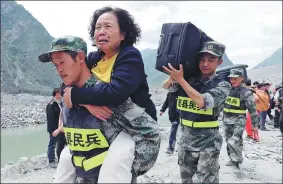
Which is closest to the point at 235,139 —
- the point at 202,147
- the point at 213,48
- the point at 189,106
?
the point at 202,147

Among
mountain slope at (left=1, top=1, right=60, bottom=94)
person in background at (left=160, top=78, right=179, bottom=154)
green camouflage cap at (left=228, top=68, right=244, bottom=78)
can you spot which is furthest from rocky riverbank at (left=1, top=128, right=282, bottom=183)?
mountain slope at (left=1, top=1, right=60, bottom=94)

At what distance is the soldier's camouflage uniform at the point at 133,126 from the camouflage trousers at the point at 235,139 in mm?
4740

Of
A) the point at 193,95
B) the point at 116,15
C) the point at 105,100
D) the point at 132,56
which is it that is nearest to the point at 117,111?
the point at 105,100

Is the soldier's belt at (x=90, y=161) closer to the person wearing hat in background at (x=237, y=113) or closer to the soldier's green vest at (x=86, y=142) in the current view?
the soldier's green vest at (x=86, y=142)

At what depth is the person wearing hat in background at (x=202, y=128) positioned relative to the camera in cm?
352

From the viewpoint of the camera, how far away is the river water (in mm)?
11836

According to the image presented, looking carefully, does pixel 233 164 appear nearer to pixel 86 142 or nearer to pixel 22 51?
pixel 86 142

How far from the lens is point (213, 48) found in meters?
3.31

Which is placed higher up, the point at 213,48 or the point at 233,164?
the point at 213,48

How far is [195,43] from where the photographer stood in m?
3.06

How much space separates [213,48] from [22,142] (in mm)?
12927

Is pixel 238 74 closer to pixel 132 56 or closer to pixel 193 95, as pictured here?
pixel 193 95

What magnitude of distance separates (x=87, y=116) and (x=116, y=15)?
2.34 feet

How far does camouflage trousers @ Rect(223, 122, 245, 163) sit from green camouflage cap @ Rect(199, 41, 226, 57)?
3.49 metres
